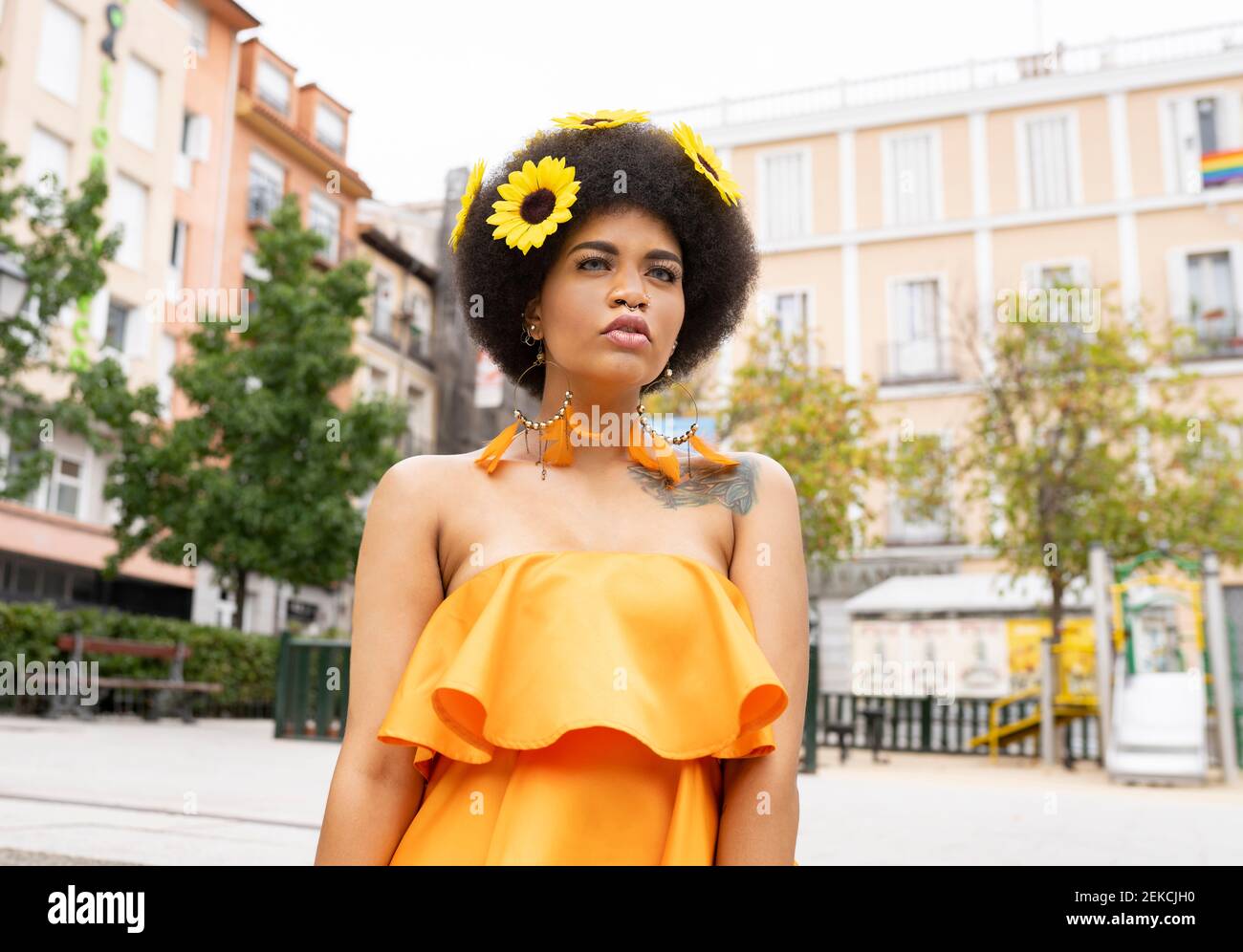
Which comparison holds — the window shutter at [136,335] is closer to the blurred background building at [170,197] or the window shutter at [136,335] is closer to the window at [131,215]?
the blurred background building at [170,197]

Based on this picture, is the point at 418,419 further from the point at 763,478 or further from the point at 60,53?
the point at 763,478

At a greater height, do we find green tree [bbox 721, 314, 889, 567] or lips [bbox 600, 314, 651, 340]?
green tree [bbox 721, 314, 889, 567]

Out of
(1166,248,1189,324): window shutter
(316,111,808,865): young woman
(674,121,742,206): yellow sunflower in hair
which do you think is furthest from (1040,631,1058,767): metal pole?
(316,111,808,865): young woman

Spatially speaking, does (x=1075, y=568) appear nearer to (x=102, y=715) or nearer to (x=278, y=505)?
(x=278, y=505)

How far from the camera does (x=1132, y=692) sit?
14062 millimetres

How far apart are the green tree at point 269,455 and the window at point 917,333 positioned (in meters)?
13.1

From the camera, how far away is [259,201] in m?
27.7

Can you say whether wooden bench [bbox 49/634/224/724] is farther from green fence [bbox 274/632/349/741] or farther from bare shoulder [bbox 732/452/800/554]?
bare shoulder [bbox 732/452/800/554]

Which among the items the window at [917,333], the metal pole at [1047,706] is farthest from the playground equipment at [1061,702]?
the window at [917,333]

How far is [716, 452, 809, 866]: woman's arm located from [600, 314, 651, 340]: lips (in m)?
0.29

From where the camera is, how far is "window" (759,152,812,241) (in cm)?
2931

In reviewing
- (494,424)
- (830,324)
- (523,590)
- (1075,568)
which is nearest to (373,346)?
(494,424)

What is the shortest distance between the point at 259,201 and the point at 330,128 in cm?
460

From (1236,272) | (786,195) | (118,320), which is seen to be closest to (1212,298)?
(1236,272)
